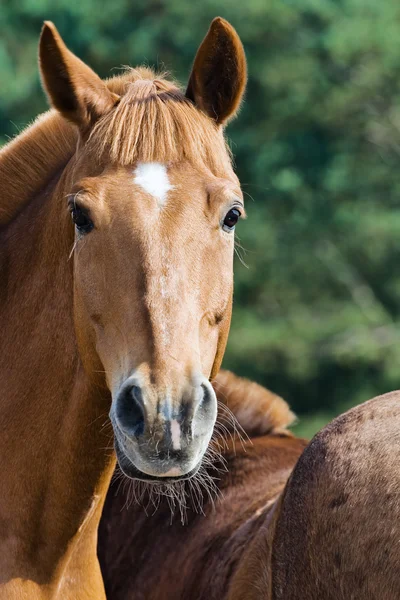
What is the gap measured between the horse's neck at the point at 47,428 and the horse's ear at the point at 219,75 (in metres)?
0.59

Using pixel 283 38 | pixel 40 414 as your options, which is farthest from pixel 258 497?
pixel 283 38

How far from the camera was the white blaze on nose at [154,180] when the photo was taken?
279cm

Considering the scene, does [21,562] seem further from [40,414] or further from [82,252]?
[82,252]

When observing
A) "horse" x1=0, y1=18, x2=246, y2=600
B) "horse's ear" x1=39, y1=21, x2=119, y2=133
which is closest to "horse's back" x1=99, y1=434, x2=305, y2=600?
"horse" x1=0, y1=18, x2=246, y2=600

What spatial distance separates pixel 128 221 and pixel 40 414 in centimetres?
79

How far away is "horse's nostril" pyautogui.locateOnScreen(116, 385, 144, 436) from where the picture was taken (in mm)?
2521

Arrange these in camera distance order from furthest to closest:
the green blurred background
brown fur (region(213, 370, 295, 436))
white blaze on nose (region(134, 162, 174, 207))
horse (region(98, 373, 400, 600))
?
the green blurred background
brown fur (region(213, 370, 295, 436))
horse (region(98, 373, 400, 600))
white blaze on nose (region(134, 162, 174, 207))

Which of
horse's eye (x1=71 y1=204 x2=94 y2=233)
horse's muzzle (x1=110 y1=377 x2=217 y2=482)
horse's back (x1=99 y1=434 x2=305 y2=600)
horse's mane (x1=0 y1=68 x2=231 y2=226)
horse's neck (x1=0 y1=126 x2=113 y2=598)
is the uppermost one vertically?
horse's mane (x1=0 y1=68 x2=231 y2=226)

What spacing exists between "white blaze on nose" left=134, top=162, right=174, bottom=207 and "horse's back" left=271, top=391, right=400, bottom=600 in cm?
104

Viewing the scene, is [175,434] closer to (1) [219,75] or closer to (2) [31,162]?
(1) [219,75]

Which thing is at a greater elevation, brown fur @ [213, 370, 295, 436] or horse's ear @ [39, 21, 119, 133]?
horse's ear @ [39, 21, 119, 133]

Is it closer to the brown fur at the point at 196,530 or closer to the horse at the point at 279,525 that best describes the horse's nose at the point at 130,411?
the horse at the point at 279,525

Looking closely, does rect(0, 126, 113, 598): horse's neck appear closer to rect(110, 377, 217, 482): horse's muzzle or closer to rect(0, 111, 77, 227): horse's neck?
rect(0, 111, 77, 227): horse's neck

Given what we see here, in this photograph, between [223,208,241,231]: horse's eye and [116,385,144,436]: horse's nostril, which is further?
[223,208,241,231]: horse's eye
